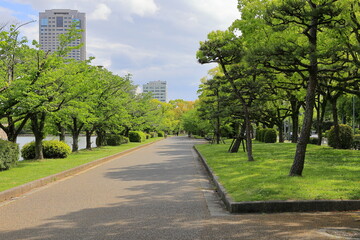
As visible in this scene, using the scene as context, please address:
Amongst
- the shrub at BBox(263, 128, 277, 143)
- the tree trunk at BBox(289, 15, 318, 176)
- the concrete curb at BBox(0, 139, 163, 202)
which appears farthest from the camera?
the shrub at BBox(263, 128, 277, 143)

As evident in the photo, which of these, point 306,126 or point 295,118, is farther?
point 295,118

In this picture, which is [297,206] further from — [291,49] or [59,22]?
[59,22]

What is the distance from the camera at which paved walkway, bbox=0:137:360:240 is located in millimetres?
4750

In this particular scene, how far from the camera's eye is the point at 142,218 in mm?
5656

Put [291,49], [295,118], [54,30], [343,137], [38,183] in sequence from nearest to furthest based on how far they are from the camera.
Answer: [291,49] < [38,183] < [343,137] < [295,118] < [54,30]

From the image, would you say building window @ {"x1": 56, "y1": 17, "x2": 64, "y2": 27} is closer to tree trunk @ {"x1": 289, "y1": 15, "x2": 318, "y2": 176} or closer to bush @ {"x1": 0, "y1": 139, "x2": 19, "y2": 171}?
bush @ {"x1": 0, "y1": 139, "x2": 19, "y2": 171}

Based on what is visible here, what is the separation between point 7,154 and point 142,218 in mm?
9566

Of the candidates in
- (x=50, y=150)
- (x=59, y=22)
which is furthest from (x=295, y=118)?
(x=59, y=22)

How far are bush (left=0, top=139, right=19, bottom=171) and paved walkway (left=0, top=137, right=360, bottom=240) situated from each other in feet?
16.2

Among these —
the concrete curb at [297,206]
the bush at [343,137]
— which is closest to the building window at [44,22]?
the bush at [343,137]

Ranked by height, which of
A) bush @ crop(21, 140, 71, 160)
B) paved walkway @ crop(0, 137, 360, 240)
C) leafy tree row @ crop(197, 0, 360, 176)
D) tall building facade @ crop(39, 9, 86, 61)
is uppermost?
tall building facade @ crop(39, 9, 86, 61)

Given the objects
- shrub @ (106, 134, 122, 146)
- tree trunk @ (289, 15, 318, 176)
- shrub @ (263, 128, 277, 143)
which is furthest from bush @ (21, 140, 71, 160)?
shrub @ (263, 128, 277, 143)

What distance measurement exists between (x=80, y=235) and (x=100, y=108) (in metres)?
21.5

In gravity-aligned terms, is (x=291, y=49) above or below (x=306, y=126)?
above
